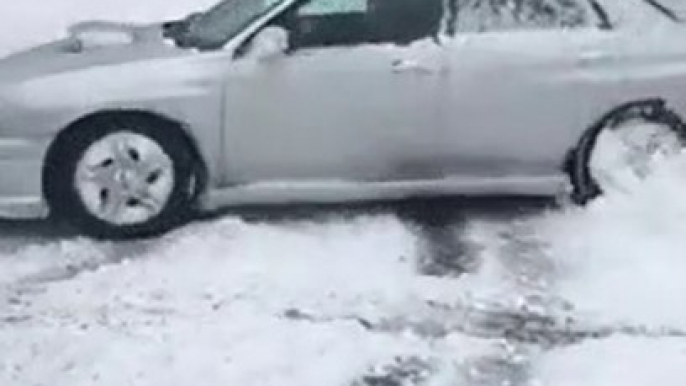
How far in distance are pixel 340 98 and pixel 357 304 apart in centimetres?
167

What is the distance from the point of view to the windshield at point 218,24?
889 cm

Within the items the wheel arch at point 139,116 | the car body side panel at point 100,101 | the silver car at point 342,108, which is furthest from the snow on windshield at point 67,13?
the wheel arch at point 139,116

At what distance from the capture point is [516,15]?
9.05 m

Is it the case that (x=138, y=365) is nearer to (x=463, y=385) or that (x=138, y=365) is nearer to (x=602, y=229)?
(x=463, y=385)

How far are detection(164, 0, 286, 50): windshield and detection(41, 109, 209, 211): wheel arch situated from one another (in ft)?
1.53

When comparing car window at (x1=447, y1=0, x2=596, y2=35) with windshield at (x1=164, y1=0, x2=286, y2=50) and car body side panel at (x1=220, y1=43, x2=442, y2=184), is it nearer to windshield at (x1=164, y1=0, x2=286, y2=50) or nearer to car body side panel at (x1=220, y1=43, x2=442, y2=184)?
car body side panel at (x1=220, y1=43, x2=442, y2=184)

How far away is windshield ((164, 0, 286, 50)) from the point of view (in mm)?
8891

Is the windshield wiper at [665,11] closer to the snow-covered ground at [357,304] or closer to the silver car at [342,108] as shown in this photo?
the silver car at [342,108]

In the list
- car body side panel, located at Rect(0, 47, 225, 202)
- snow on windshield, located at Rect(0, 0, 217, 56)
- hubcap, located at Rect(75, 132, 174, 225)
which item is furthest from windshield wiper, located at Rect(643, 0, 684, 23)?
snow on windshield, located at Rect(0, 0, 217, 56)

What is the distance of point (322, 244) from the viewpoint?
8453 mm

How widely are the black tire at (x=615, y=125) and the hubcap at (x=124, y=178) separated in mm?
2192

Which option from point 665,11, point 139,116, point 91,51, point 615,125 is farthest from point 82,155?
point 665,11

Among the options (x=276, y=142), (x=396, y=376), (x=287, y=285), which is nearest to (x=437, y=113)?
(x=276, y=142)

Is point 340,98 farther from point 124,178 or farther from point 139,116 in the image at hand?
point 124,178
